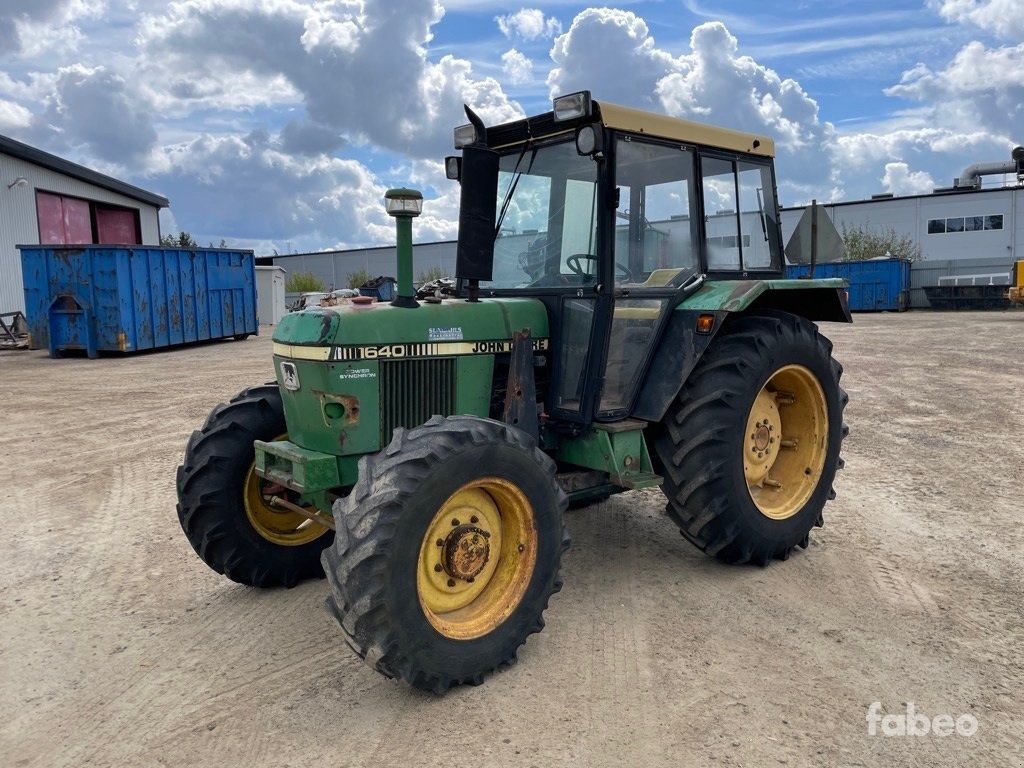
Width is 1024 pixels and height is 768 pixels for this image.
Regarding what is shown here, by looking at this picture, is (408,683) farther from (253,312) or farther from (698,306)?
(253,312)

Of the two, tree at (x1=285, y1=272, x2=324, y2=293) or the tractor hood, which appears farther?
tree at (x1=285, y1=272, x2=324, y2=293)

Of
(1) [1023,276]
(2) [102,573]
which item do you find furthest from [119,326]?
(1) [1023,276]

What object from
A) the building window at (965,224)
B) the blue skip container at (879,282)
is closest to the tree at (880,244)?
the building window at (965,224)

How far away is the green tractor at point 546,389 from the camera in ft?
11.5

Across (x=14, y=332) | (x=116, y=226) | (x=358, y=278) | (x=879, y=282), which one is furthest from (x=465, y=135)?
(x=358, y=278)

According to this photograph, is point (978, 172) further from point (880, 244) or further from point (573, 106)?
point (573, 106)

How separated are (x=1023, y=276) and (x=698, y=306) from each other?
30025 millimetres

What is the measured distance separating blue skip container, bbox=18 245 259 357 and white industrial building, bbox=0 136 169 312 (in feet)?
13.4

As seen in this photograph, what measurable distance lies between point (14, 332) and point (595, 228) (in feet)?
66.9

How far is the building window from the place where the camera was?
4022 centimetres

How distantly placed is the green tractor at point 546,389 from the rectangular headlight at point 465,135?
0.03ft

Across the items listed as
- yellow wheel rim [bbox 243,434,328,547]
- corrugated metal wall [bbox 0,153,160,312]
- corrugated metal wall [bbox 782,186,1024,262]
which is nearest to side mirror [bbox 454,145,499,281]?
yellow wheel rim [bbox 243,434,328,547]

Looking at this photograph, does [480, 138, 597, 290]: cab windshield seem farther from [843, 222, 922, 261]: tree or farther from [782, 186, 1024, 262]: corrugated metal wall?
[843, 222, 922, 261]: tree

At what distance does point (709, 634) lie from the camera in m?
3.80
